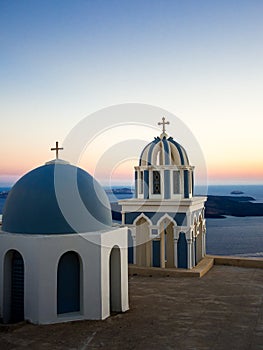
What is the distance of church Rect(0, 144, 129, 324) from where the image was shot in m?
8.47

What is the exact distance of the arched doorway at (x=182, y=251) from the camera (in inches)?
580

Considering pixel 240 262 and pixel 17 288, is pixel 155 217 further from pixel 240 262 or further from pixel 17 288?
pixel 17 288

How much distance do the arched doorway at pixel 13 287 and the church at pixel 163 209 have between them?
7.03m

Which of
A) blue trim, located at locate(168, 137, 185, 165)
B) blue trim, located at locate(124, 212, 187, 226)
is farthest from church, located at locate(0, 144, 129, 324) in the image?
blue trim, located at locate(168, 137, 185, 165)

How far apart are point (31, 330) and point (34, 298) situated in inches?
26.1

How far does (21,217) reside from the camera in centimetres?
905


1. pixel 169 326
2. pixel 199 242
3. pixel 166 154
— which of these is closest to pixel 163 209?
pixel 166 154

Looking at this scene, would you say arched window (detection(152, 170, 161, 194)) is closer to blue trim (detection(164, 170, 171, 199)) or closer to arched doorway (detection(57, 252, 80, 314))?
blue trim (detection(164, 170, 171, 199))

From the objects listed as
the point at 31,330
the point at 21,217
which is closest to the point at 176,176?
the point at 21,217

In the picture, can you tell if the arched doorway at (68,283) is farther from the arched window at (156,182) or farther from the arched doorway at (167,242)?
the arched window at (156,182)

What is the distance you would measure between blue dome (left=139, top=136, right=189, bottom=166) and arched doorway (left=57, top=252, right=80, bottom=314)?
7683 millimetres

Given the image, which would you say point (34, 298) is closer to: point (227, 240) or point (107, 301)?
point (107, 301)

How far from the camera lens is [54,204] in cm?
888

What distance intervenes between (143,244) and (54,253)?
7.71 metres
